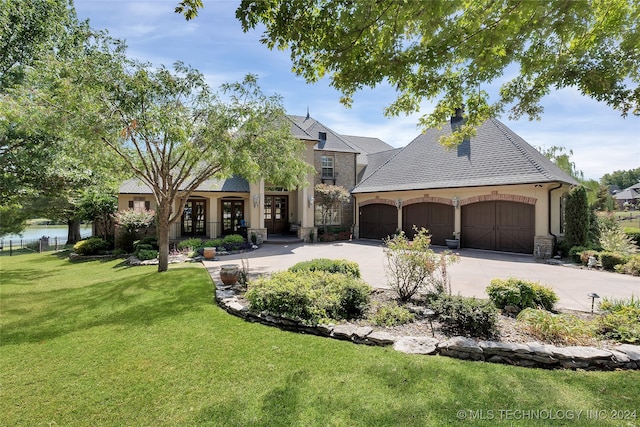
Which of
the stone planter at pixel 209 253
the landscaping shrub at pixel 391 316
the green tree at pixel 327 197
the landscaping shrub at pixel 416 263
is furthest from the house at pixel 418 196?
the landscaping shrub at pixel 391 316

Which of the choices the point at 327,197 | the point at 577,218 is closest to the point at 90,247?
the point at 327,197

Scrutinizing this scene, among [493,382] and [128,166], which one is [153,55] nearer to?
[128,166]

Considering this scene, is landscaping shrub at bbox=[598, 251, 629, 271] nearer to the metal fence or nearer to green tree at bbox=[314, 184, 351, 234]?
green tree at bbox=[314, 184, 351, 234]

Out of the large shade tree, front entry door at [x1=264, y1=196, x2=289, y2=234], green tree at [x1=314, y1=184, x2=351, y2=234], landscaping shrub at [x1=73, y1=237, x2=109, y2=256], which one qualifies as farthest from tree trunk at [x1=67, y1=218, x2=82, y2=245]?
the large shade tree

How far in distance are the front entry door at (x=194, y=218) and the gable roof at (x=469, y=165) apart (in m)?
9.84

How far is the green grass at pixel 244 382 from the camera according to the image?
320 centimetres

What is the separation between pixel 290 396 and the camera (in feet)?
11.5

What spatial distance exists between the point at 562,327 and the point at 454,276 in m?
4.72

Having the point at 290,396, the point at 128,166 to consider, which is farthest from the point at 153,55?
the point at 290,396

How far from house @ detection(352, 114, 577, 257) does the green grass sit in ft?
30.5

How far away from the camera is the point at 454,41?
14.8 ft

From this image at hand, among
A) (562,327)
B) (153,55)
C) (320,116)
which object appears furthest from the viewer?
(320,116)

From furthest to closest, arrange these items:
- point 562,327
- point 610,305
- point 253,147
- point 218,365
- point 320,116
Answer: point 320,116 → point 253,147 → point 610,305 → point 562,327 → point 218,365

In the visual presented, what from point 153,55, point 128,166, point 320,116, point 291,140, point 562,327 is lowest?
point 562,327
